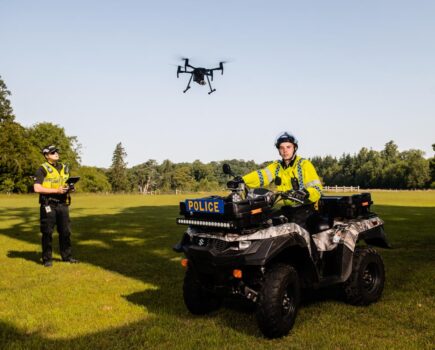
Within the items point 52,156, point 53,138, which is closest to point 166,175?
point 53,138

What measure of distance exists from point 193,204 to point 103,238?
405 inches

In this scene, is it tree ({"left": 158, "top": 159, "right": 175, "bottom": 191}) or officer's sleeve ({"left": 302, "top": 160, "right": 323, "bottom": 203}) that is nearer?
officer's sleeve ({"left": 302, "top": 160, "right": 323, "bottom": 203})

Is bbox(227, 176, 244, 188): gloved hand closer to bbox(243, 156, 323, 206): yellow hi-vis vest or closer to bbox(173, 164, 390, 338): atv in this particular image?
bbox(173, 164, 390, 338): atv

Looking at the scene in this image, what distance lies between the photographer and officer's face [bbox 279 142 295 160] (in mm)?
5824

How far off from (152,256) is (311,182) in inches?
245

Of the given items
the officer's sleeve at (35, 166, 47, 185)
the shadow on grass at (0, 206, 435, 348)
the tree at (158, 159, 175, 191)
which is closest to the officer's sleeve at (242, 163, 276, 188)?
the shadow on grass at (0, 206, 435, 348)

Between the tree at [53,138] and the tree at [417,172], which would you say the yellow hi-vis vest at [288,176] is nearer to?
the tree at [53,138]

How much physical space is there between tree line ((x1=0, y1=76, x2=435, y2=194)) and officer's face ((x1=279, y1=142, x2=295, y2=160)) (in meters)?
49.3

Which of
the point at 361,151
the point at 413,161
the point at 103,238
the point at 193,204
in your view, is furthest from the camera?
the point at 361,151

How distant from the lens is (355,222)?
6.17 metres

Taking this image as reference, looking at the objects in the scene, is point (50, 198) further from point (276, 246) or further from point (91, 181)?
point (91, 181)

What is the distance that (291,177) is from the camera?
586 centimetres

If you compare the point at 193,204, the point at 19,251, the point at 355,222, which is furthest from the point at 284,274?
the point at 19,251

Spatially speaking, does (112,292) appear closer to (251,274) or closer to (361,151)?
(251,274)
